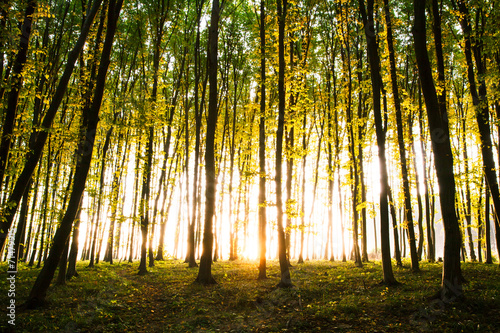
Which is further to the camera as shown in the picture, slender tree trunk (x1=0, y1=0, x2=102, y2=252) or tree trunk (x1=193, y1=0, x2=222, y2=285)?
tree trunk (x1=193, y1=0, x2=222, y2=285)

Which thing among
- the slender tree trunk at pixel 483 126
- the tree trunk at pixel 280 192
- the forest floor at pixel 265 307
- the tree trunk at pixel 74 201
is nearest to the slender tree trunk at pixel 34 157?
the tree trunk at pixel 74 201

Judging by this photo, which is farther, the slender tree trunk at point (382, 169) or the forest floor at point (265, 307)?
the slender tree trunk at point (382, 169)

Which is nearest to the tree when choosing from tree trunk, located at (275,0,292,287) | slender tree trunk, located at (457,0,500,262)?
tree trunk, located at (275,0,292,287)

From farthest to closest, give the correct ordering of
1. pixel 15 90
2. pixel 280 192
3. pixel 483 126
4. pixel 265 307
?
1. pixel 280 192
2. pixel 483 126
3. pixel 265 307
4. pixel 15 90

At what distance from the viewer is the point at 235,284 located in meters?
10.4

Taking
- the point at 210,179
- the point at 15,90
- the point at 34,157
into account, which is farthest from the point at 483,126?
the point at 15,90

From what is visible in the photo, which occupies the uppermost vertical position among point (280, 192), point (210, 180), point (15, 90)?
point (15, 90)

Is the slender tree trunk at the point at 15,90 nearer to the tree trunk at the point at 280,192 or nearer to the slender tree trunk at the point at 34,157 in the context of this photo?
the slender tree trunk at the point at 34,157

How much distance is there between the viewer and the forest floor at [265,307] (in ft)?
19.1

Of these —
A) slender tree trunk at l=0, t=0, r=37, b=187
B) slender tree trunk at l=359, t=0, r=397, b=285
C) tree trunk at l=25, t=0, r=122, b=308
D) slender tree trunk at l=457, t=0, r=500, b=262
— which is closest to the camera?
slender tree trunk at l=0, t=0, r=37, b=187

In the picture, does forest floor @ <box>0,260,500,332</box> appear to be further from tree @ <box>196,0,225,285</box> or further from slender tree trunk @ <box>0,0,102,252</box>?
slender tree trunk @ <box>0,0,102,252</box>

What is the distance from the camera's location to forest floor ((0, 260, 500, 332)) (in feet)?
19.1

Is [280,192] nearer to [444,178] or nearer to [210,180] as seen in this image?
[210,180]

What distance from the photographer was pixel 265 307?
7762mm
